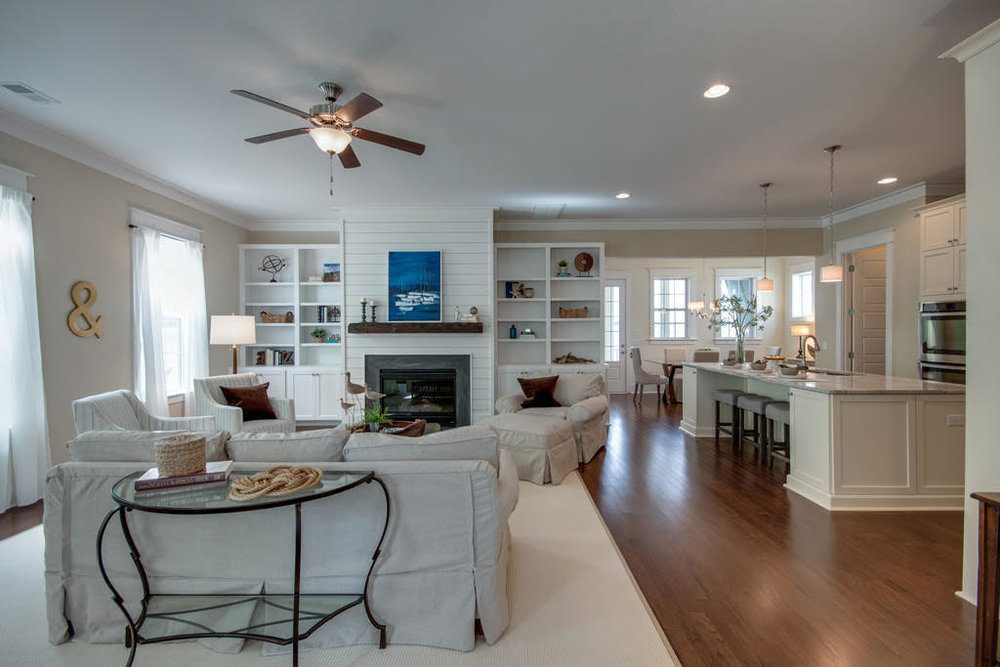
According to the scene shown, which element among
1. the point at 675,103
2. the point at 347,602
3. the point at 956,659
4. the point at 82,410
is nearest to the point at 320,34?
the point at 675,103

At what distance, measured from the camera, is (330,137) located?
2.91 meters

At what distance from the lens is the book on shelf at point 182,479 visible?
1805 millimetres

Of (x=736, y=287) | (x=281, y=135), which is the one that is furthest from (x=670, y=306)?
(x=281, y=135)

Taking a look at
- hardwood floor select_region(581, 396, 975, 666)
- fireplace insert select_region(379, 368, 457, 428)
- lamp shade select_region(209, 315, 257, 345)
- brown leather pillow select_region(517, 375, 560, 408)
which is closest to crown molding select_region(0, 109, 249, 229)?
lamp shade select_region(209, 315, 257, 345)

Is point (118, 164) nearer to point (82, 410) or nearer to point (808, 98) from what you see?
point (82, 410)

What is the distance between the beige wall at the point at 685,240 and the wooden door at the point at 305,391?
10.8 feet

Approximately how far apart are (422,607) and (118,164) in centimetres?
490

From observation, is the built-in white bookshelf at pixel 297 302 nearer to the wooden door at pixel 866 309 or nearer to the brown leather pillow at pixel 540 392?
the brown leather pillow at pixel 540 392

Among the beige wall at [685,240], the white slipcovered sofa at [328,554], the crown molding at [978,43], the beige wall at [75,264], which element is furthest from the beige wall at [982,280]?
the beige wall at [75,264]

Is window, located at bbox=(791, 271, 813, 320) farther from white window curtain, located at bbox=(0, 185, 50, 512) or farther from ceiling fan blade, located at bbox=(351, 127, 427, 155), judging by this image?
white window curtain, located at bbox=(0, 185, 50, 512)

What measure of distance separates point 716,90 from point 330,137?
8.02ft

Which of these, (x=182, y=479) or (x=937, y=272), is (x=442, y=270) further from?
(x=937, y=272)

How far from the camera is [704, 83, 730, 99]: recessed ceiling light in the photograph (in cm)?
306

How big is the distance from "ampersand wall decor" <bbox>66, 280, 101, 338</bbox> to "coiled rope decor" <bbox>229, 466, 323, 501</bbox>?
11.2ft
